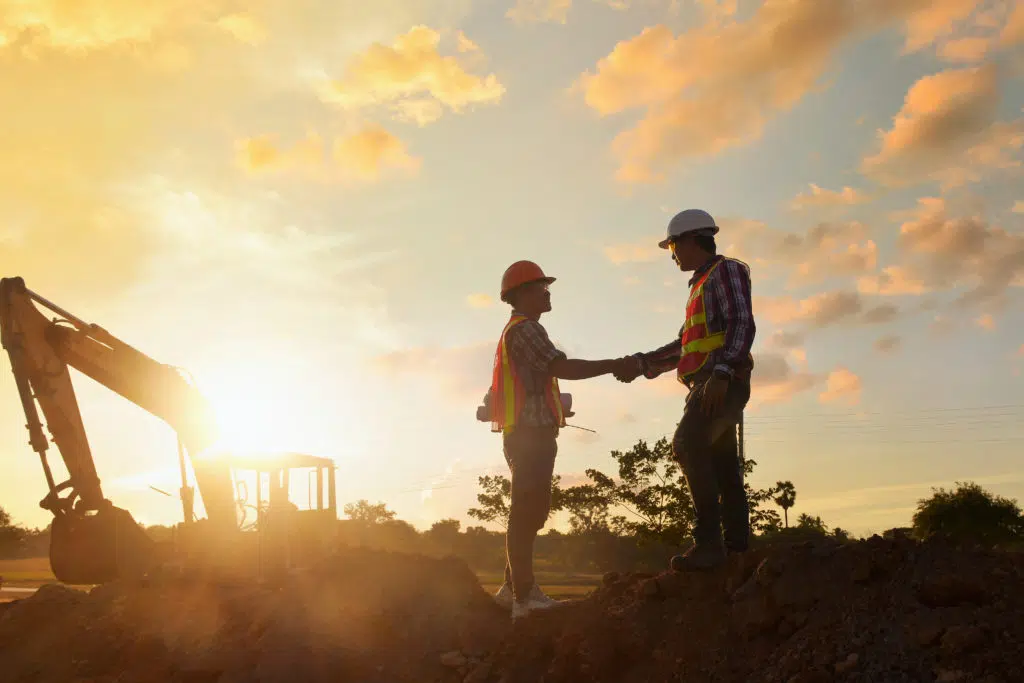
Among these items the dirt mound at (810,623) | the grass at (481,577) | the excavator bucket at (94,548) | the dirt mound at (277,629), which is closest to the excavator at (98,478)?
the excavator bucket at (94,548)

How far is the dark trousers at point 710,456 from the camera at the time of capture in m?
6.02

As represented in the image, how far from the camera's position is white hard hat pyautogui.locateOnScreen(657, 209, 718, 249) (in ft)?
20.9

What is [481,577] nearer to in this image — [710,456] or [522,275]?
[522,275]

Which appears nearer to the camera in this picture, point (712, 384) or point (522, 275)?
point (712, 384)

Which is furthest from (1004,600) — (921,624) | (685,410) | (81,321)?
(81,321)

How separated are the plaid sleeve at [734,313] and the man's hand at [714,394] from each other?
0.28ft

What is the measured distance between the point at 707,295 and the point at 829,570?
204cm

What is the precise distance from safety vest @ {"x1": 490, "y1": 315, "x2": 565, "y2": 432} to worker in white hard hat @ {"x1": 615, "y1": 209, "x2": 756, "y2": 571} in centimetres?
131

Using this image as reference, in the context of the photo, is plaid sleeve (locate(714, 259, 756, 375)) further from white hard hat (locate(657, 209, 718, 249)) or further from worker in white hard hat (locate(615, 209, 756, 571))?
white hard hat (locate(657, 209, 718, 249))

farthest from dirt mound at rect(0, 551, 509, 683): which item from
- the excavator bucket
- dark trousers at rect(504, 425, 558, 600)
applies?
the excavator bucket

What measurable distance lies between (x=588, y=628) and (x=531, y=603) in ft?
4.01

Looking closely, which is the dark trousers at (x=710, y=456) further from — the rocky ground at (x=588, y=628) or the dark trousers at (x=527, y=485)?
the dark trousers at (x=527, y=485)

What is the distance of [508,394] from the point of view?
7266 millimetres

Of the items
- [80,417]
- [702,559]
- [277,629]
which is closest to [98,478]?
[80,417]
